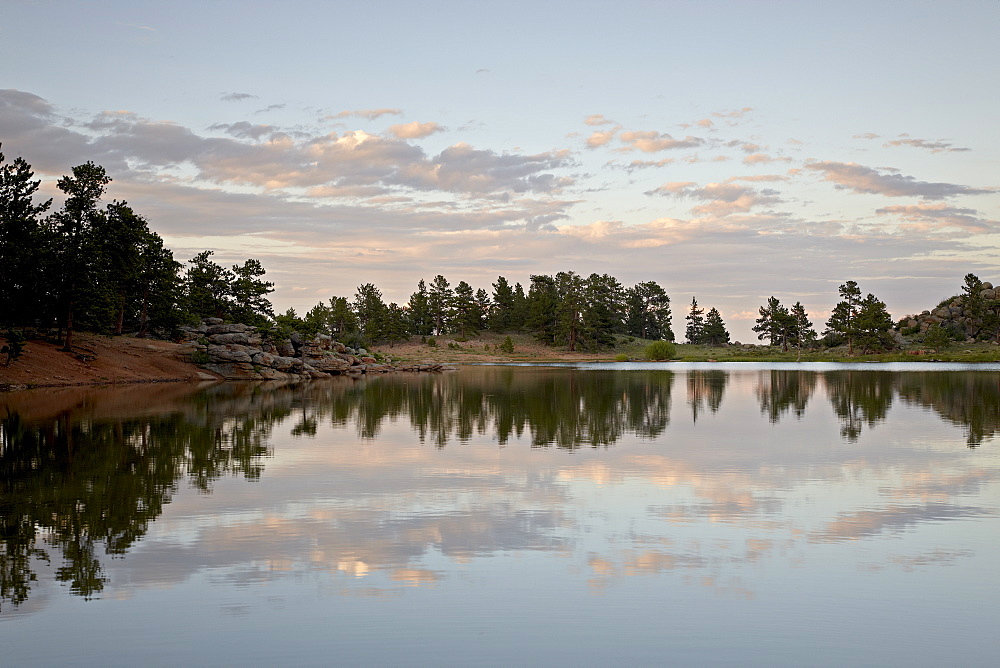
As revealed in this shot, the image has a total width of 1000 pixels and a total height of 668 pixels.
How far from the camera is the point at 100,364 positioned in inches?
1967

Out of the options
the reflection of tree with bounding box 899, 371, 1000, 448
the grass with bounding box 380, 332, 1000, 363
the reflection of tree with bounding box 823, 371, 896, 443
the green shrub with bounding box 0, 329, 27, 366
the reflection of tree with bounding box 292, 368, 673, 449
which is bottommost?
the reflection of tree with bounding box 292, 368, 673, 449

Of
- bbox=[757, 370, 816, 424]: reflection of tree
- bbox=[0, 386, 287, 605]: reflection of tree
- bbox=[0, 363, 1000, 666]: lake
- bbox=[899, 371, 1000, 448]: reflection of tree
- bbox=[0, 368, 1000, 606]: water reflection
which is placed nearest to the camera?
bbox=[0, 363, 1000, 666]: lake

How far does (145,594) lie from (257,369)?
53.7 m

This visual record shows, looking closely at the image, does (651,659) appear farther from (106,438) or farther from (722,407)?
(722,407)

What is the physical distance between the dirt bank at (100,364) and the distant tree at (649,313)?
118m

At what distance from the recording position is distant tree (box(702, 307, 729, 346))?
169 m

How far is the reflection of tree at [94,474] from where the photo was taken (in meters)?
9.67

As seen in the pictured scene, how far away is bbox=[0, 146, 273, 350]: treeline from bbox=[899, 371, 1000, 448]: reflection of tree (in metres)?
43.4

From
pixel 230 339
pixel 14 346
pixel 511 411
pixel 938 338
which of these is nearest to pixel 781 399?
pixel 511 411

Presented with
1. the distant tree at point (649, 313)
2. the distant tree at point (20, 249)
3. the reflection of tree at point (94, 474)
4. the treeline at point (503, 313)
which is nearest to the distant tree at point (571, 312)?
the treeline at point (503, 313)

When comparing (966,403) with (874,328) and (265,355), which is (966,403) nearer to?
(265,355)

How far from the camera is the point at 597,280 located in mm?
141125

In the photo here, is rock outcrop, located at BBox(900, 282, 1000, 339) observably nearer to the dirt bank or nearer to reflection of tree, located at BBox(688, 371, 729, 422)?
reflection of tree, located at BBox(688, 371, 729, 422)

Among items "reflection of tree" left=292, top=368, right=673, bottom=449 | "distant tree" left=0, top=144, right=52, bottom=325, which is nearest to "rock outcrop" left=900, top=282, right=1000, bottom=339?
"reflection of tree" left=292, top=368, right=673, bottom=449
